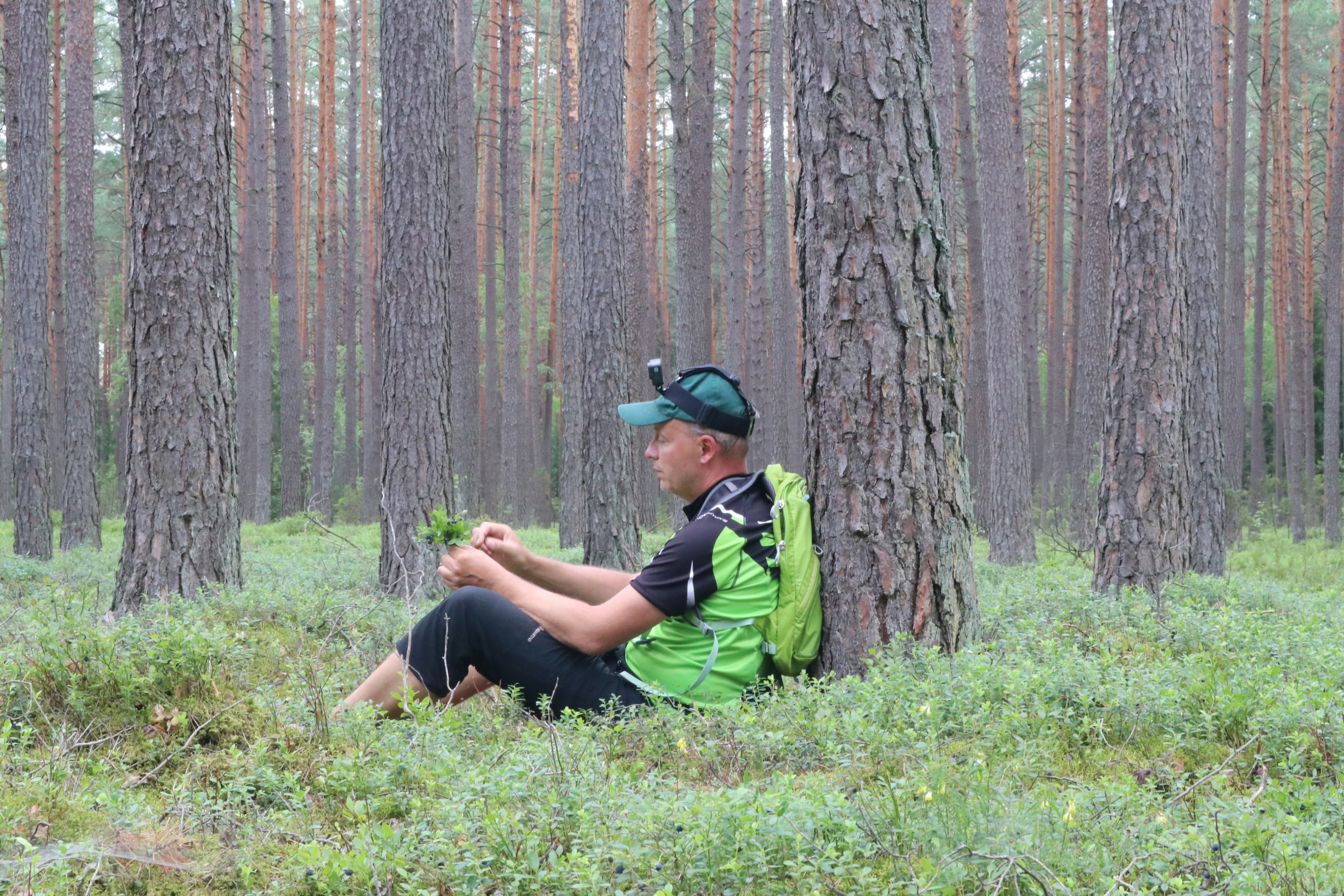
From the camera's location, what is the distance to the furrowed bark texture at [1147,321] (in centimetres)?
679

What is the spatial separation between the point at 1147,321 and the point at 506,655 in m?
5.06

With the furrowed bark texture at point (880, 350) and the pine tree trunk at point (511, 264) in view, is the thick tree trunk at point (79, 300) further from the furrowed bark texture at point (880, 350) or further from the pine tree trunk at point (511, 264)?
the furrowed bark texture at point (880, 350)

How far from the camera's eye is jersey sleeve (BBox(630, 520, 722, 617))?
378 cm

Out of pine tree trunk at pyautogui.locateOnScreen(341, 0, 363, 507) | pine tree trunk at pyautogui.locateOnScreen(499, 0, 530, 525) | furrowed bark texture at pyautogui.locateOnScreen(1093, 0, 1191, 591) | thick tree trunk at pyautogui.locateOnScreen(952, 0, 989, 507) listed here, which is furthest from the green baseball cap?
pine tree trunk at pyautogui.locateOnScreen(341, 0, 363, 507)

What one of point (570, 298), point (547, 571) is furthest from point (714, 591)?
point (570, 298)

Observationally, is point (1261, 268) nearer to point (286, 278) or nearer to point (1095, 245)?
point (1095, 245)

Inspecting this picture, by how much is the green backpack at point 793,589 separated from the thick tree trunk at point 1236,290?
53.1 feet

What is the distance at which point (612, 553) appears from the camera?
10.4 metres

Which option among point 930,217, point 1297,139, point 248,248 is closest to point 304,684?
point 930,217

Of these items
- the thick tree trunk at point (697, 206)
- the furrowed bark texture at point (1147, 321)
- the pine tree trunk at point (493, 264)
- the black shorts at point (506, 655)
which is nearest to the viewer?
the black shorts at point (506, 655)

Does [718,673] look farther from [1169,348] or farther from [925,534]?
[1169,348]

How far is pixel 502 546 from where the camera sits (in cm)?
418

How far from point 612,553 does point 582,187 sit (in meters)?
3.83

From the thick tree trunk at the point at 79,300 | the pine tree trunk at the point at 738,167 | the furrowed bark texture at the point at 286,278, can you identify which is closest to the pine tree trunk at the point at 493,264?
the furrowed bark texture at the point at 286,278
